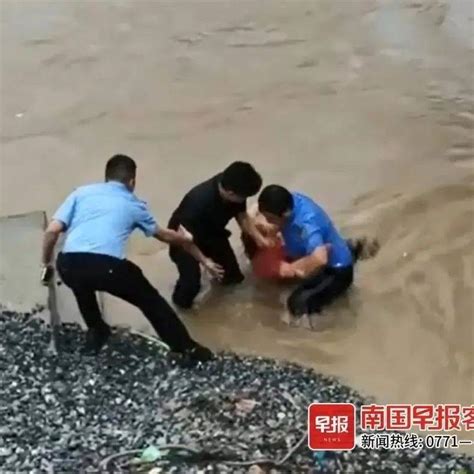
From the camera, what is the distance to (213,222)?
4.52 metres

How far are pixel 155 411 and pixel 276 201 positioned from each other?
1.10 m

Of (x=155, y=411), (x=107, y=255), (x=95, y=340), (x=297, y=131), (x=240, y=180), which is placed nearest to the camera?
(x=155, y=411)

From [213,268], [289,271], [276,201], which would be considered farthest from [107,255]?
[289,271]

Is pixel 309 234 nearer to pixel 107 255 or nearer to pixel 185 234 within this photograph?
pixel 185 234

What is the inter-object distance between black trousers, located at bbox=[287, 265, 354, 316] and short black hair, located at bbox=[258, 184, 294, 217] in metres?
0.37

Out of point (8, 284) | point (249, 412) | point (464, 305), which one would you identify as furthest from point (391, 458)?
point (8, 284)

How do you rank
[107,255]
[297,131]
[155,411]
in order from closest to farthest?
[155,411]
[107,255]
[297,131]

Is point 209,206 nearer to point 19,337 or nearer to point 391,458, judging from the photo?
point 19,337

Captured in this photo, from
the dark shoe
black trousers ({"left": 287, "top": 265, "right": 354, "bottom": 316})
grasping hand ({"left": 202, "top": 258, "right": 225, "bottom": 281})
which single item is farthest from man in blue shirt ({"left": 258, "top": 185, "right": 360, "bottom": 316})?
the dark shoe

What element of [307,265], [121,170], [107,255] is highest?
[121,170]

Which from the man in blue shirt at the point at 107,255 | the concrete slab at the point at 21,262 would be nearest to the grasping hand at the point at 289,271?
the man in blue shirt at the point at 107,255

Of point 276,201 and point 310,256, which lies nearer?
Result: point 276,201

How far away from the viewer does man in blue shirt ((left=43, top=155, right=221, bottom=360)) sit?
3.99 metres

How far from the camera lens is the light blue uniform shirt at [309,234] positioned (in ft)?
14.7
